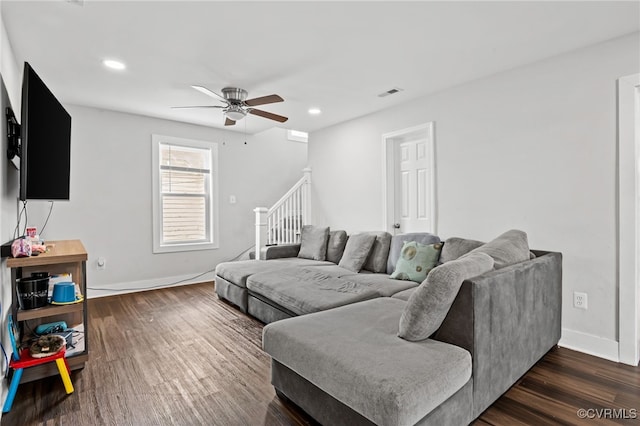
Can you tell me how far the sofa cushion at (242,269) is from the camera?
370 centimetres

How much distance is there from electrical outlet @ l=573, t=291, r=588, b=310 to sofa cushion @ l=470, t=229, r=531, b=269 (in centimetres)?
71

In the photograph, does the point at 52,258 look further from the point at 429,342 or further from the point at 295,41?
the point at 429,342

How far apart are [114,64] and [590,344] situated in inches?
186

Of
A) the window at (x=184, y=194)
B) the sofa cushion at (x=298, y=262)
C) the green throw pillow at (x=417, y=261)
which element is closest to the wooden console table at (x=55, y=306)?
the sofa cushion at (x=298, y=262)

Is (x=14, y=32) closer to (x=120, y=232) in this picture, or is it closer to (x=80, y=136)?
(x=80, y=136)

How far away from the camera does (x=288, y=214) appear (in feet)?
18.5

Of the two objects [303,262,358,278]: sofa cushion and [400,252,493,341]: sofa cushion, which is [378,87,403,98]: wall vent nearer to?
[303,262,358,278]: sofa cushion

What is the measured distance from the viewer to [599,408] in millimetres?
1896

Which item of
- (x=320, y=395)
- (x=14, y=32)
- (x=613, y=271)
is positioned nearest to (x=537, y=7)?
(x=613, y=271)

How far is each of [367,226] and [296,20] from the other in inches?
113

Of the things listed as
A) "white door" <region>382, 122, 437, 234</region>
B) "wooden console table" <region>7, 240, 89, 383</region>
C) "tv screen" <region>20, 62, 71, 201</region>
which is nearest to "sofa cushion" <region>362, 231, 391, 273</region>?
"white door" <region>382, 122, 437, 234</region>

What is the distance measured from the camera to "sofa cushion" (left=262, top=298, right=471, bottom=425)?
1308 millimetres

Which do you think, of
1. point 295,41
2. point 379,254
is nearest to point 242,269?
point 379,254

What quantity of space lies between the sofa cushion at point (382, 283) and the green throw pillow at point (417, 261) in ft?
0.30
